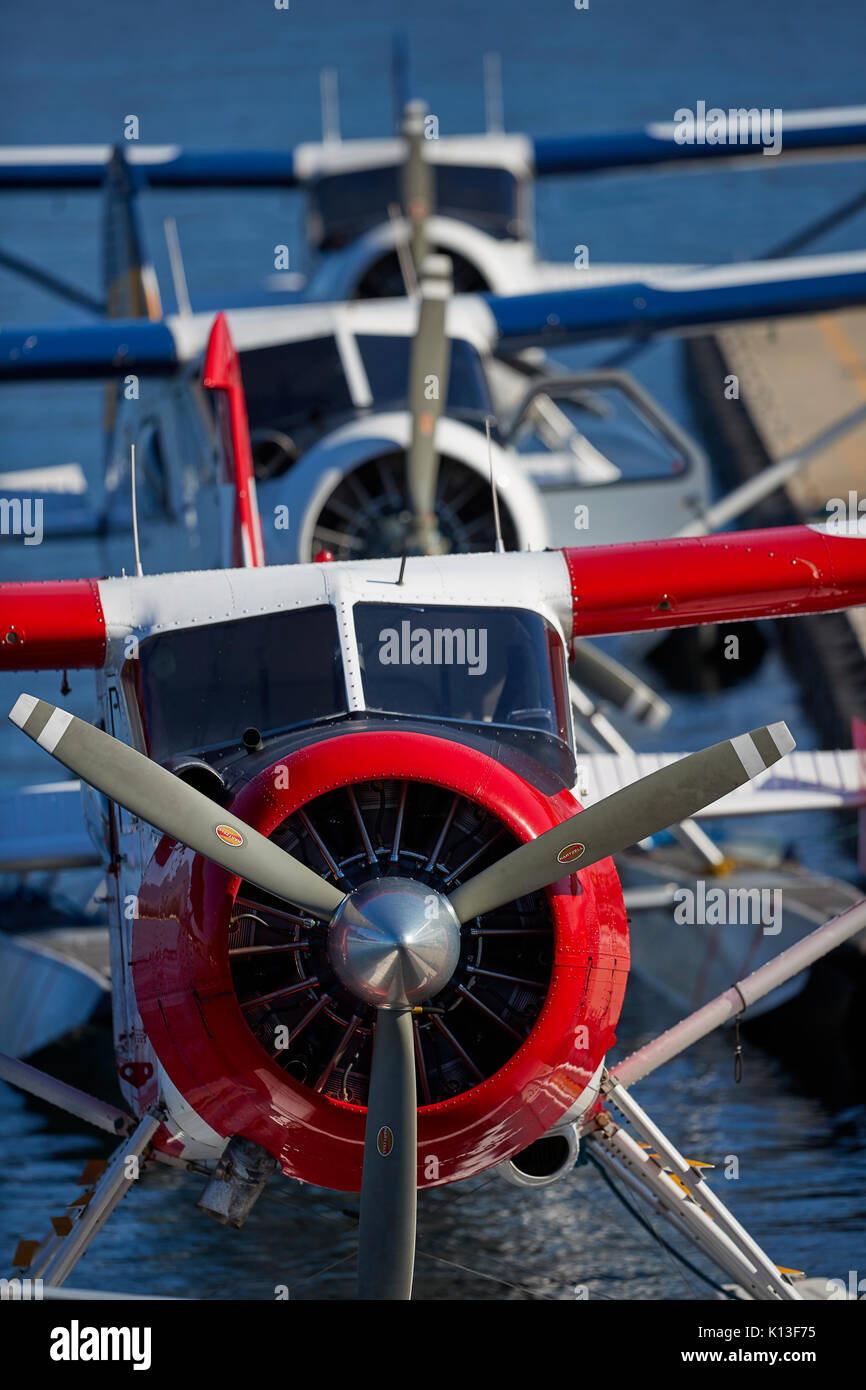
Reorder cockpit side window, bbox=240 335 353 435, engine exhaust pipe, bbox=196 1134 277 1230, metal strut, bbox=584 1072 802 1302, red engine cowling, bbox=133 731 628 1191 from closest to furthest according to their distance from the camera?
red engine cowling, bbox=133 731 628 1191 < engine exhaust pipe, bbox=196 1134 277 1230 < metal strut, bbox=584 1072 802 1302 < cockpit side window, bbox=240 335 353 435

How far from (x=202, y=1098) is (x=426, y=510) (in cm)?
552

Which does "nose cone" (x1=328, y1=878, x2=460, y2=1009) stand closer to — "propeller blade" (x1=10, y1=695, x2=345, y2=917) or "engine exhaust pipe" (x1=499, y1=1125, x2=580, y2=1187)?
"propeller blade" (x1=10, y1=695, x2=345, y2=917)

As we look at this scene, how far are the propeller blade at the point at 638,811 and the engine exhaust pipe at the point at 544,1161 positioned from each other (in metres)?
1.34

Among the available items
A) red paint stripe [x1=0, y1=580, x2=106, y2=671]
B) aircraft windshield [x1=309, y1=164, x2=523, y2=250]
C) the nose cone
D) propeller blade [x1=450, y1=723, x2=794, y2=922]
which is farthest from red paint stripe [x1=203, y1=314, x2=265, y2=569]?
aircraft windshield [x1=309, y1=164, x2=523, y2=250]

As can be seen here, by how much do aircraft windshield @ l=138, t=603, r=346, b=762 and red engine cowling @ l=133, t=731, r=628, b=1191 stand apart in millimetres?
698

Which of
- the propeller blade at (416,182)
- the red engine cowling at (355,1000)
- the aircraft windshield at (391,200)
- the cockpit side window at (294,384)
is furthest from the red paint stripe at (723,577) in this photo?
the aircraft windshield at (391,200)

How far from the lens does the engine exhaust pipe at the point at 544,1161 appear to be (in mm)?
7480

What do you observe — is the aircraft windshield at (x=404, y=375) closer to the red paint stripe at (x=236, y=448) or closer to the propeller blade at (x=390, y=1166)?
the red paint stripe at (x=236, y=448)

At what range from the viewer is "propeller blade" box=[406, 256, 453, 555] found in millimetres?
11758

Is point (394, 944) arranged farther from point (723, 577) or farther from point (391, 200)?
point (391, 200)
